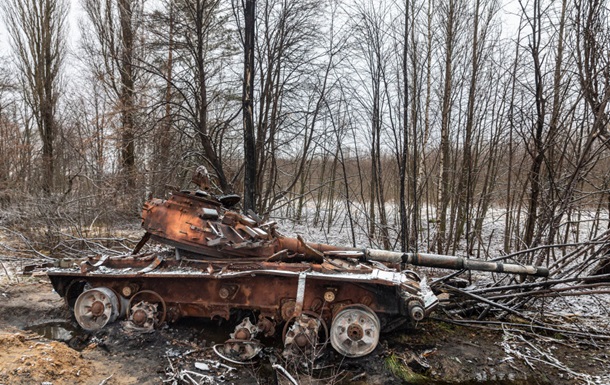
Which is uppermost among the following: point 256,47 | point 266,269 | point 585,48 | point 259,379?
point 256,47

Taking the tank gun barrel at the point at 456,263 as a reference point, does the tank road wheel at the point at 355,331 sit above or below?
below

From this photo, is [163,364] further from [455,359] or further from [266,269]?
[455,359]

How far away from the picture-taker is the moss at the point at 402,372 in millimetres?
5281

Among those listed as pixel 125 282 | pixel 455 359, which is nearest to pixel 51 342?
pixel 125 282

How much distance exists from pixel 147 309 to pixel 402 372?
152 inches

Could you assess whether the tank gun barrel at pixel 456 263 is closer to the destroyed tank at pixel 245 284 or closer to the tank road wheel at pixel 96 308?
the destroyed tank at pixel 245 284

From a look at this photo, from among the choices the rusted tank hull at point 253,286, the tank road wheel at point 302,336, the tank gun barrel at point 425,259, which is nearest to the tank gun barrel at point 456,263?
the tank gun barrel at point 425,259

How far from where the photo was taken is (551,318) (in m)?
7.32

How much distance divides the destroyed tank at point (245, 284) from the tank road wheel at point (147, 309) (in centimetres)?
2

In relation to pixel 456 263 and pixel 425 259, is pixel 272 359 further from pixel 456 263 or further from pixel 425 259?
pixel 456 263

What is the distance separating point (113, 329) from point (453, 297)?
6256mm

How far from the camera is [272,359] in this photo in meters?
5.61

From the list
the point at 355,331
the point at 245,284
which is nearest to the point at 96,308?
the point at 245,284

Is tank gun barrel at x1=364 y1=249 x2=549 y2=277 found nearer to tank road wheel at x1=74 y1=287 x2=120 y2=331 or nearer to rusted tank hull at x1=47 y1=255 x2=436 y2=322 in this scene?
rusted tank hull at x1=47 y1=255 x2=436 y2=322
